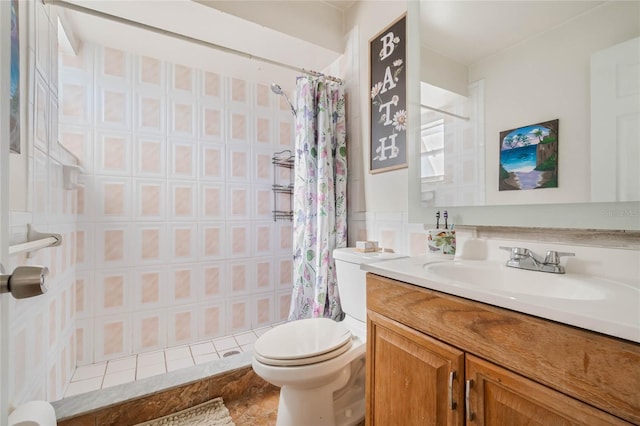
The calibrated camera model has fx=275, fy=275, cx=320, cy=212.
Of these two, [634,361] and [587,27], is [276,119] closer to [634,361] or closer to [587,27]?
[587,27]

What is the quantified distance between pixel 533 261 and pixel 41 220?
6.00 feet

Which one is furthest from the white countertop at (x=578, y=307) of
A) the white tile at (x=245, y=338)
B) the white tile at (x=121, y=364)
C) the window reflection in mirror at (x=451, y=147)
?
the white tile at (x=121, y=364)

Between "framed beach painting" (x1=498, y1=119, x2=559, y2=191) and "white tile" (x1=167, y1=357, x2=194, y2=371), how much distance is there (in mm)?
1985

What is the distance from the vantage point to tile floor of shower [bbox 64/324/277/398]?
1.56 m

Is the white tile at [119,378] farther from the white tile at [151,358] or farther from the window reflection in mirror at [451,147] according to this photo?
the window reflection in mirror at [451,147]

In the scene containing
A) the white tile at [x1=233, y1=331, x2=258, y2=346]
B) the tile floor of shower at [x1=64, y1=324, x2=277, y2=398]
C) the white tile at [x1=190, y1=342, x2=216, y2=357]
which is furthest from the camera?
the white tile at [x1=233, y1=331, x2=258, y2=346]

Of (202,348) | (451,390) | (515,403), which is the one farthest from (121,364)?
(515,403)

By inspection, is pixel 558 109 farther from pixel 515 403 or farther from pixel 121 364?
pixel 121 364

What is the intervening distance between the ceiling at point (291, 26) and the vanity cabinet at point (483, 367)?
987mm

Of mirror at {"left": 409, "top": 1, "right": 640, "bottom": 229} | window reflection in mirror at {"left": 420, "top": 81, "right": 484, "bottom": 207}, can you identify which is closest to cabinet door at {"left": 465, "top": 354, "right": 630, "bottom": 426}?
mirror at {"left": 409, "top": 1, "right": 640, "bottom": 229}

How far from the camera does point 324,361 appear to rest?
3.62 feet

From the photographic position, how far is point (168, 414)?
1369 mm

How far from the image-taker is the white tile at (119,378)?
5.08 ft

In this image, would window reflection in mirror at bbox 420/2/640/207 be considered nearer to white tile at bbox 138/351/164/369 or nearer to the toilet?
the toilet
